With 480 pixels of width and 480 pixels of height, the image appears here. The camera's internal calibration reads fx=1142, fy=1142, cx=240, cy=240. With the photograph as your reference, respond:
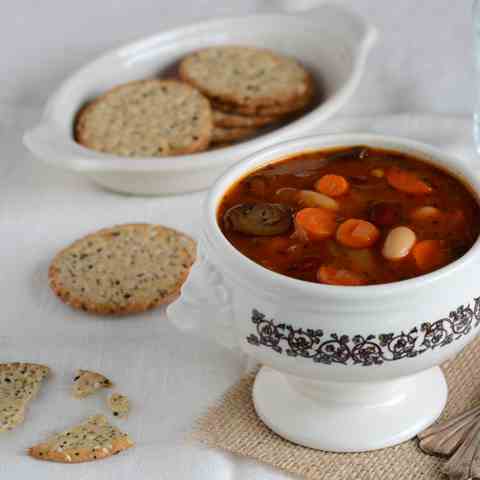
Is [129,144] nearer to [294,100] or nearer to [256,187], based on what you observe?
[294,100]

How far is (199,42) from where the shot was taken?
8.99 feet

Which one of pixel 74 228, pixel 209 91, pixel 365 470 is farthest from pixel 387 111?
pixel 365 470

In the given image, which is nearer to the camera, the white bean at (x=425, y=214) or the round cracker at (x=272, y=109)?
the white bean at (x=425, y=214)

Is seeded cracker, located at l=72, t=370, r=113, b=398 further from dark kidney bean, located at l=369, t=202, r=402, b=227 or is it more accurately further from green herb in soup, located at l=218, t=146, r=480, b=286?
dark kidney bean, located at l=369, t=202, r=402, b=227

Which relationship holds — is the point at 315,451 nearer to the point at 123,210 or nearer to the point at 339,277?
the point at 339,277

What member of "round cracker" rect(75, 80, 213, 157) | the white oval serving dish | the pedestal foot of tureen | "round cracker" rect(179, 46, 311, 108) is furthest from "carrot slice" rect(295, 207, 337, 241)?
"round cracker" rect(179, 46, 311, 108)

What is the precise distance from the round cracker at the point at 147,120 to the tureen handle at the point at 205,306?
2.38 ft

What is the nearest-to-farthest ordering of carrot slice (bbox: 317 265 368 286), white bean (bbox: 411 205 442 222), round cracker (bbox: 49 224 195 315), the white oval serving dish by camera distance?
carrot slice (bbox: 317 265 368 286) → white bean (bbox: 411 205 442 222) → round cracker (bbox: 49 224 195 315) → the white oval serving dish

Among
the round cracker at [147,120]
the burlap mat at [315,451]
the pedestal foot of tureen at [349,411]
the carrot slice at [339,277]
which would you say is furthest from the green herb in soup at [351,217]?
the round cracker at [147,120]

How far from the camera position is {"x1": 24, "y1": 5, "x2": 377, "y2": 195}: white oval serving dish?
2232mm

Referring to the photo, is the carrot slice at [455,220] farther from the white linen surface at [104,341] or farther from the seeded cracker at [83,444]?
the seeded cracker at [83,444]

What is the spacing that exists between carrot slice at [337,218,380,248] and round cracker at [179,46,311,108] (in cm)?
96

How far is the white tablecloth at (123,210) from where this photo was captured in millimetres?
1735

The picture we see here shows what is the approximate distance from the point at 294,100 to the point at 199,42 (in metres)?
0.35
